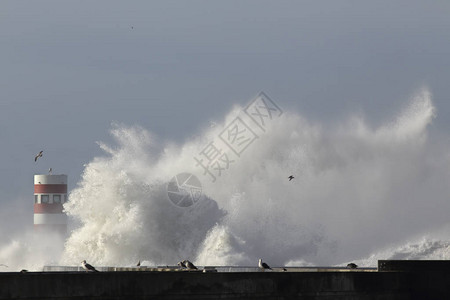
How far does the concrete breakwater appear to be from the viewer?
18781 mm

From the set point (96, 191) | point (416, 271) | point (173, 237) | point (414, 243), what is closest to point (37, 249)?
point (96, 191)

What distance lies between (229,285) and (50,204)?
49.0 meters

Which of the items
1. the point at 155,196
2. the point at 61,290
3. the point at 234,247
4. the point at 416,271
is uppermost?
the point at 155,196

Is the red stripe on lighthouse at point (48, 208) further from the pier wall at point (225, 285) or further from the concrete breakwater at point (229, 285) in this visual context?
the pier wall at point (225, 285)

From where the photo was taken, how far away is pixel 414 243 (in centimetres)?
5919

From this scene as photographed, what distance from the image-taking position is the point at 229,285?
813 inches

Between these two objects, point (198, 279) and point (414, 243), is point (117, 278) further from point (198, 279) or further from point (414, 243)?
point (414, 243)

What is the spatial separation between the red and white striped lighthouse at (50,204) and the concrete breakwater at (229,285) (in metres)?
46.9

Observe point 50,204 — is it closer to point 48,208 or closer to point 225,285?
point 48,208

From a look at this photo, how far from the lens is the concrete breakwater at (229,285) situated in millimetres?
18781

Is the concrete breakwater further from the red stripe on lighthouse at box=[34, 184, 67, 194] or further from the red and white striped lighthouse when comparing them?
the red stripe on lighthouse at box=[34, 184, 67, 194]

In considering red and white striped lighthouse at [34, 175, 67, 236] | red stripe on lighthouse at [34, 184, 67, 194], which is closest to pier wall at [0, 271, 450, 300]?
red and white striped lighthouse at [34, 175, 67, 236]

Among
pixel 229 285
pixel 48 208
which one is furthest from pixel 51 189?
pixel 229 285

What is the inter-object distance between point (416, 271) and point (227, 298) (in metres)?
4.50
